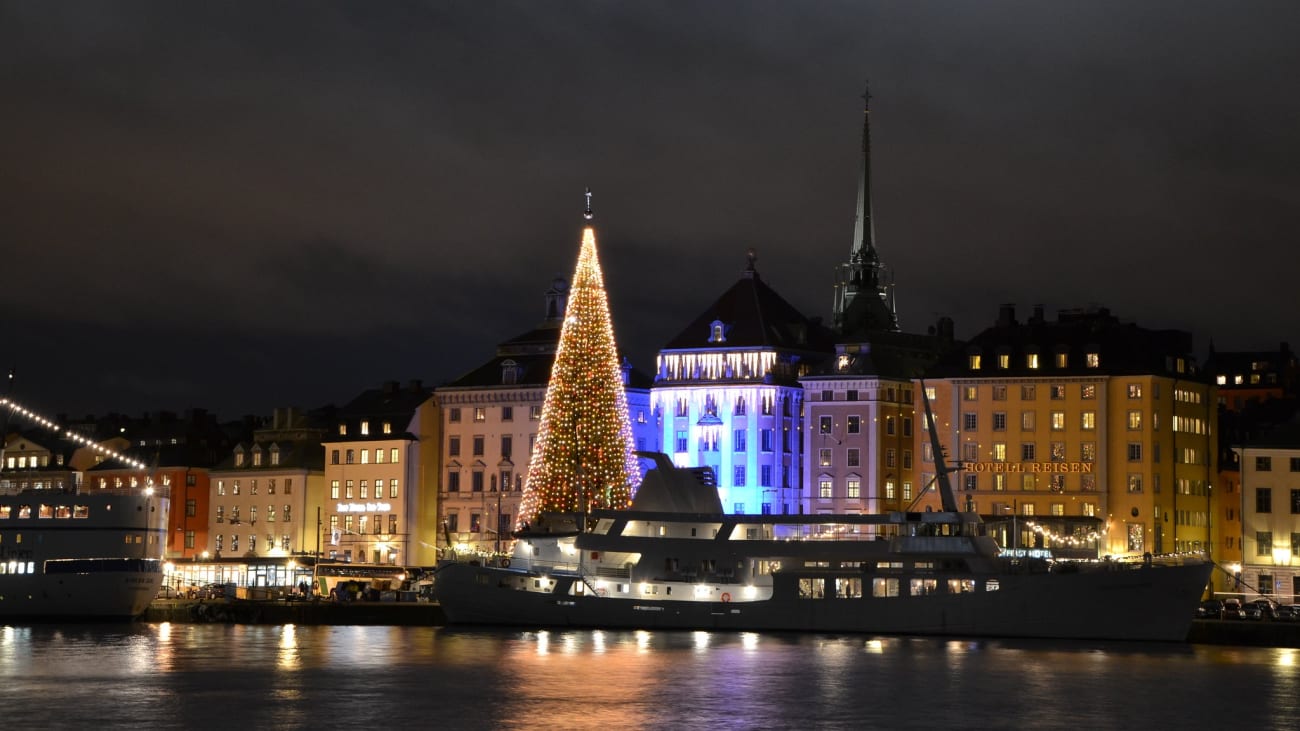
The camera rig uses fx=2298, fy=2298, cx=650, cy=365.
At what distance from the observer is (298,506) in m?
139

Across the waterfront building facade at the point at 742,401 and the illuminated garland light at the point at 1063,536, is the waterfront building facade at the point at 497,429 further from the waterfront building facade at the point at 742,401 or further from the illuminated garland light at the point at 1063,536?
the illuminated garland light at the point at 1063,536

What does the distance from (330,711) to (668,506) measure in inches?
1524

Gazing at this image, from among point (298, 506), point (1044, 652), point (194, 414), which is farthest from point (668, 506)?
point (194, 414)

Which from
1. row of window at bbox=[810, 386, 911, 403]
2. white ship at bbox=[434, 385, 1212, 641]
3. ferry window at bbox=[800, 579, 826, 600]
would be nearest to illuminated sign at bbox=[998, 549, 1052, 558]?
white ship at bbox=[434, 385, 1212, 641]

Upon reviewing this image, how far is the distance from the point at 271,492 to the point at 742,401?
32195 mm

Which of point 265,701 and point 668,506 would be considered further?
point 668,506

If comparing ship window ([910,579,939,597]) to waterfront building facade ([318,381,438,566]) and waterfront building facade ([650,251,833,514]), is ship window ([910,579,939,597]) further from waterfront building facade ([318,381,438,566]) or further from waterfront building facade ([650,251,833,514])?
waterfront building facade ([318,381,438,566])

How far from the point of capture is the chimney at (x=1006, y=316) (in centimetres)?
12376

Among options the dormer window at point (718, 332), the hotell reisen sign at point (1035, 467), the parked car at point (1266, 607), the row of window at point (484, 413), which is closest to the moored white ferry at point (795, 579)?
the parked car at point (1266, 607)

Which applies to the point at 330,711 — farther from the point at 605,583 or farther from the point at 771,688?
the point at 605,583

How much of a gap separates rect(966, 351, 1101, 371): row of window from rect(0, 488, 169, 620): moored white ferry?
144 ft

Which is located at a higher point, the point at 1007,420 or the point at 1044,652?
the point at 1007,420

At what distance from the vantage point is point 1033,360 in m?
119

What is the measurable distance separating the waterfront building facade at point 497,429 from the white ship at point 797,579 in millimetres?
29400
